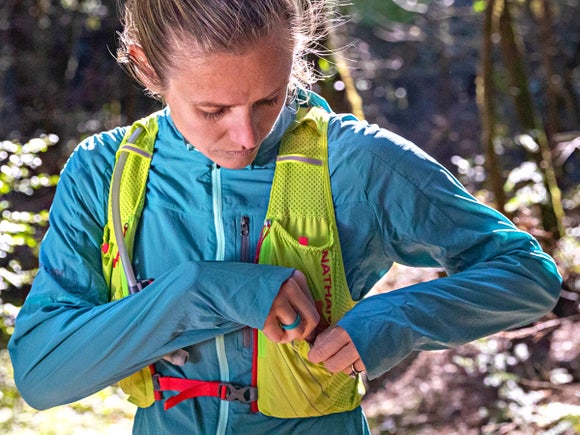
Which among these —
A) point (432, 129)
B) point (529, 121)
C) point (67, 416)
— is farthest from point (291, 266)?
point (432, 129)

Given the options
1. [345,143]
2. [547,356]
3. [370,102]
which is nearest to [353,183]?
[345,143]

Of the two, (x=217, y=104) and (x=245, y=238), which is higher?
(x=217, y=104)

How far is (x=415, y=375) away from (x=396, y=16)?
6838 mm

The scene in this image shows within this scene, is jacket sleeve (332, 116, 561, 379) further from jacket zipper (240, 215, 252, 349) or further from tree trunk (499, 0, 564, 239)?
tree trunk (499, 0, 564, 239)

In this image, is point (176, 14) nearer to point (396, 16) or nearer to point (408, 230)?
point (408, 230)

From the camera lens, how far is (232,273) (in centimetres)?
180

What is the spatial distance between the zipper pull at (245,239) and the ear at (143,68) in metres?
0.35

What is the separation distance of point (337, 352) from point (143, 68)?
2.50ft

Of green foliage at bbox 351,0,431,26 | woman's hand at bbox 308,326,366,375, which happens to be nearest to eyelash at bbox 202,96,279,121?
woman's hand at bbox 308,326,366,375

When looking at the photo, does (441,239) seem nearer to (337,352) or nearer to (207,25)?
(337,352)

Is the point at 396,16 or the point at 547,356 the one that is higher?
the point at 396,16

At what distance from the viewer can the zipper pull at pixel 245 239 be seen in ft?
6.45

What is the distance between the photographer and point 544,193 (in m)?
6.23

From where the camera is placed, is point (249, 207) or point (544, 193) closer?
point (249, 207)
